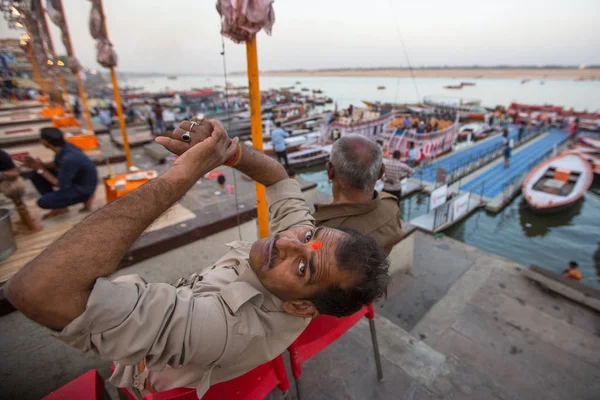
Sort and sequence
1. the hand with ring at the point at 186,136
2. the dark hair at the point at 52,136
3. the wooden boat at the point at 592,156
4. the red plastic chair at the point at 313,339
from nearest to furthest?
1. the hand with ring at the point at 186,136
2. the red plastic chair at the point at 313,339
3. the dark hair at the point at 52,136
4. the wooden boat at the point at 592,156

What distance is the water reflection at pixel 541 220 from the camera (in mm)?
12797

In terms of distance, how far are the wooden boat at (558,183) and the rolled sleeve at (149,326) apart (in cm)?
1670

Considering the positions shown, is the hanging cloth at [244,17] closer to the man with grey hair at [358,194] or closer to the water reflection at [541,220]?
the man with grey hair at [358,194]

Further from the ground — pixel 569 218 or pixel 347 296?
pixel 347 296

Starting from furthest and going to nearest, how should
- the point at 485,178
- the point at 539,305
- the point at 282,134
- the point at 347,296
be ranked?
the point at 485,178 → the point at 282,134 → the point at 539,305 → the point at 347,296

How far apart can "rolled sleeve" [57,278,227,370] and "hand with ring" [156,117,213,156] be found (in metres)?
0.67

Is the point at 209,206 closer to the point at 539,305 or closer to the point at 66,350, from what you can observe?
the point at 66,350

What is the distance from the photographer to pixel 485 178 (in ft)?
56.1

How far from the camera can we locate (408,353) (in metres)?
2.80

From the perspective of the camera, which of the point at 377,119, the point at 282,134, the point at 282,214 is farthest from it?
the point at 377,119

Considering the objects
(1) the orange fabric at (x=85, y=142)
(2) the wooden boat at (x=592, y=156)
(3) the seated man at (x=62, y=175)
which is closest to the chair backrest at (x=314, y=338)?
(3) the seated man at (x=62, y=175)

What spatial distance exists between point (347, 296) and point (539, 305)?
5.08 meters

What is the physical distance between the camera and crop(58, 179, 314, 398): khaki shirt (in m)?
0.96

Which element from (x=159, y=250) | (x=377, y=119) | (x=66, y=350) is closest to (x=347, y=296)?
(x=66, y=350)
